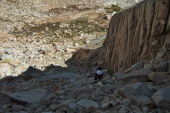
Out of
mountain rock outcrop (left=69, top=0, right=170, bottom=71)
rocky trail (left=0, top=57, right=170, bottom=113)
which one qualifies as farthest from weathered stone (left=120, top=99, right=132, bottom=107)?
mountain rock outcrop (left=69, top=0, right=170, bottom=71)

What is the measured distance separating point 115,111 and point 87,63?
Answer: 916 cm

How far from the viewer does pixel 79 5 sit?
117ft

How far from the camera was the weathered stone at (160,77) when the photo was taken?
12.0ft

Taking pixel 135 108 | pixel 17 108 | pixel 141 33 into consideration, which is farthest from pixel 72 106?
pixel 141 33

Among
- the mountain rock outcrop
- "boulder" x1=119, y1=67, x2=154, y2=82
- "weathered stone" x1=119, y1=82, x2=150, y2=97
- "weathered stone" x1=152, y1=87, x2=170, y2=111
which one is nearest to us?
"weathered stone" x1=152, y1=87, x2=170, y2=111

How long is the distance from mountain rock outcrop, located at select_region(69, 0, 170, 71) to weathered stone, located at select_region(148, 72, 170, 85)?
1226mm

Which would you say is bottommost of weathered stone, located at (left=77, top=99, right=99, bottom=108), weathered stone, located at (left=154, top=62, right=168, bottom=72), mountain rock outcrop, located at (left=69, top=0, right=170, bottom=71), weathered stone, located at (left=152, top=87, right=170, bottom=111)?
weathered stone, located at (left=77, top=99, right=99, bottom=108)

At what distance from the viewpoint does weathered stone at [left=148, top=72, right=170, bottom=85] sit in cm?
365

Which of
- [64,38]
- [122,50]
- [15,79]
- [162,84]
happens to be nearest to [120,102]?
[162,84]

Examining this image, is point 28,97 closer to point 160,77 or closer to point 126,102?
point 126,102

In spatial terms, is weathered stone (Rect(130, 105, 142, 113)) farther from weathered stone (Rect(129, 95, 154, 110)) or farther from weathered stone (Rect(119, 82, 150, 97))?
weathered stone (Rect(119, 82, 150, 97))

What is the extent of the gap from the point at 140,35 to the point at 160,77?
2984 mm

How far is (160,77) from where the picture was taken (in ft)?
12.5

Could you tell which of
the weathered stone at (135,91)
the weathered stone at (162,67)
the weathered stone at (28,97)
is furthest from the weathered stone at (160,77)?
the weathered stone at (28,97)
